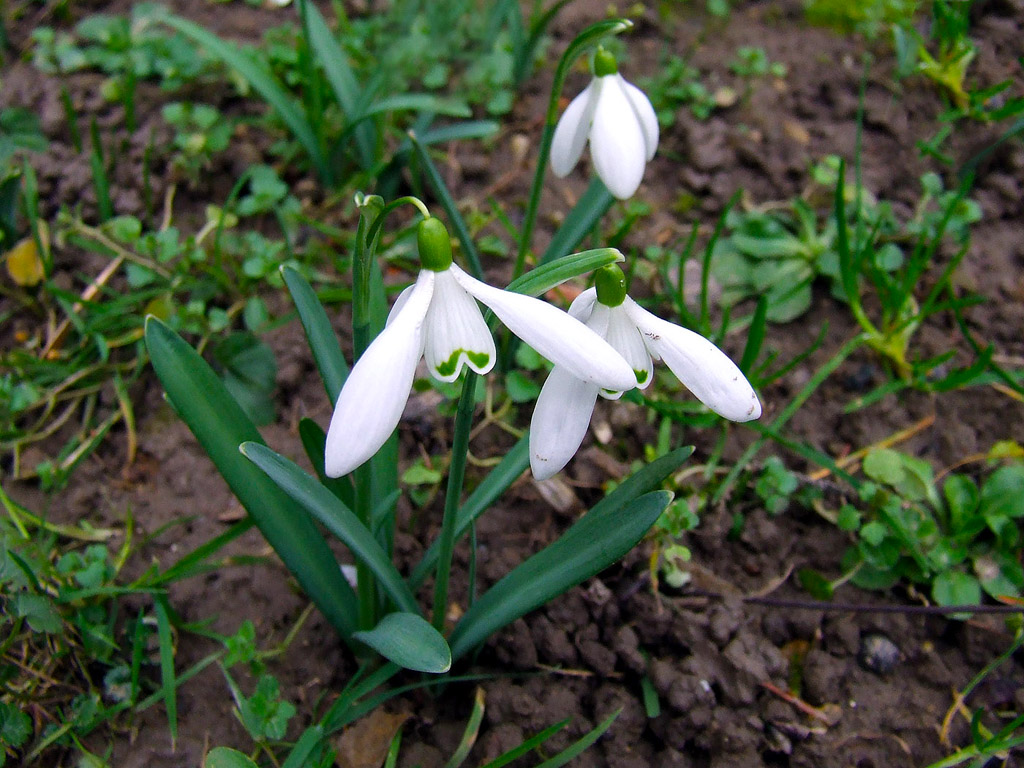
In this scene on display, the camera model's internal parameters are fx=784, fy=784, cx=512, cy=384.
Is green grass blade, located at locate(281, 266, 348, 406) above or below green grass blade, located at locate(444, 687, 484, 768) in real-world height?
above

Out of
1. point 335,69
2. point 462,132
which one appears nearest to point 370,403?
point 462,132

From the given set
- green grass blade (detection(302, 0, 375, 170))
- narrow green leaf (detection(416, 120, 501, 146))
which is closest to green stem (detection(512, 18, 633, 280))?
narrow green leaf (detection(416, 120, 501, 146))

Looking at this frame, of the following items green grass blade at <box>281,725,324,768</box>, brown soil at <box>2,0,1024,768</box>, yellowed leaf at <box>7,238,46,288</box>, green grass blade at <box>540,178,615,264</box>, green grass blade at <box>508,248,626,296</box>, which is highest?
green grass blade at <box>508,248,626,296</box>

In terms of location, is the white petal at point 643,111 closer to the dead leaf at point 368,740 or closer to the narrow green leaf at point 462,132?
the narrow green leaf at point 462,132

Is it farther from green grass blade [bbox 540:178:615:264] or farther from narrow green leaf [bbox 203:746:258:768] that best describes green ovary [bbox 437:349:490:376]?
green grass blade [bbox 540:178:615:264]

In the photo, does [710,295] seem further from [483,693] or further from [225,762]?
[225,762]

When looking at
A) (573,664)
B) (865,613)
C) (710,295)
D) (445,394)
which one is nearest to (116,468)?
(445,394)

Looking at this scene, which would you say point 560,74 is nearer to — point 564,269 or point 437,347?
point 564,269
